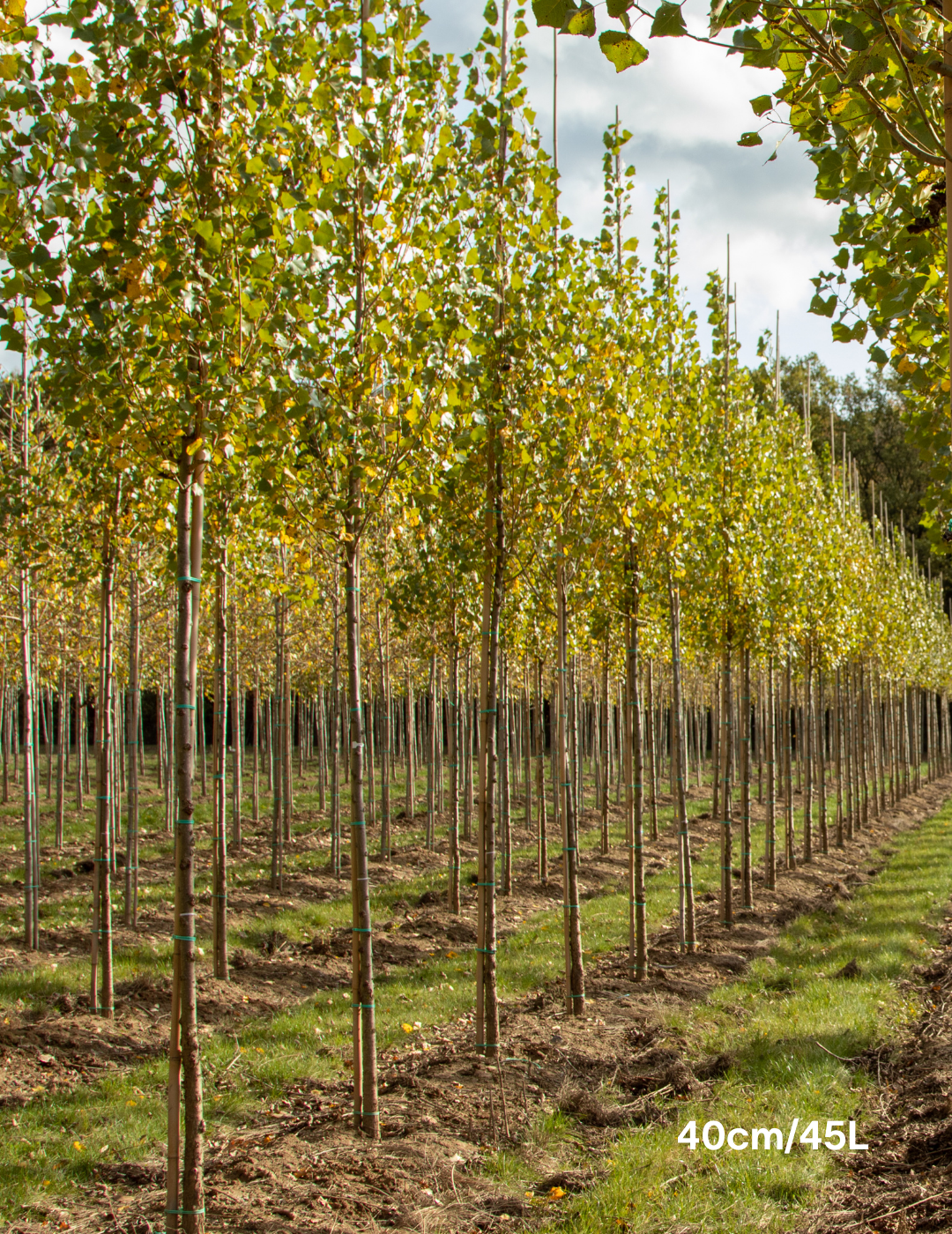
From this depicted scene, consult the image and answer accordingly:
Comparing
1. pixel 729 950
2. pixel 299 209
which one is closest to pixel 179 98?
pixel 299 209

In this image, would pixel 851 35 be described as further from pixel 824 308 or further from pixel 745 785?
pixel 745 785

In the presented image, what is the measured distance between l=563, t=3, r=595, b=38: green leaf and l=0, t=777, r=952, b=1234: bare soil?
16.9 feet

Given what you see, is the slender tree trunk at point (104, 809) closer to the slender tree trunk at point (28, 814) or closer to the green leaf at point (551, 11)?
the slender tree trunk at point (28, 814)

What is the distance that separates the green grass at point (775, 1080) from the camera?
486cm

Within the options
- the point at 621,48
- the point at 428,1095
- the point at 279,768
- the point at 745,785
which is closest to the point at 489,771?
the point at 428,1095

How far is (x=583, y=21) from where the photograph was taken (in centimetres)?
234

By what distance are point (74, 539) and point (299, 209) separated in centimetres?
489

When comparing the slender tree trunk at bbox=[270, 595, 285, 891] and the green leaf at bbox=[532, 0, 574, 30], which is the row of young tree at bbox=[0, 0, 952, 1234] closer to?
the slender tree trunk at bbox=[270, 595, 285, 891]

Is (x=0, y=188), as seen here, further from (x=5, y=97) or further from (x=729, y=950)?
(x=729, y=950)

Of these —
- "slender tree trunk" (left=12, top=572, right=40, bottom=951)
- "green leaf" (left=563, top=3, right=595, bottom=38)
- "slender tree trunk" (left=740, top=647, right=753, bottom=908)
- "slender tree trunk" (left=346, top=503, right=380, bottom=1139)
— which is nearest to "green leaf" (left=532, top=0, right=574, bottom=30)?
"green leaf" (left=563, top=3, right=595, bottom=38)

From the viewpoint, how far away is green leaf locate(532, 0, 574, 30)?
229cm

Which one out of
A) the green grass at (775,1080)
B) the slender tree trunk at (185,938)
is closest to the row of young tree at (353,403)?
the slender tree trunk at (185,938)

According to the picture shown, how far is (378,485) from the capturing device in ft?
→ 18.8

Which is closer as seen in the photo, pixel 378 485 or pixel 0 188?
pixel 0 188
